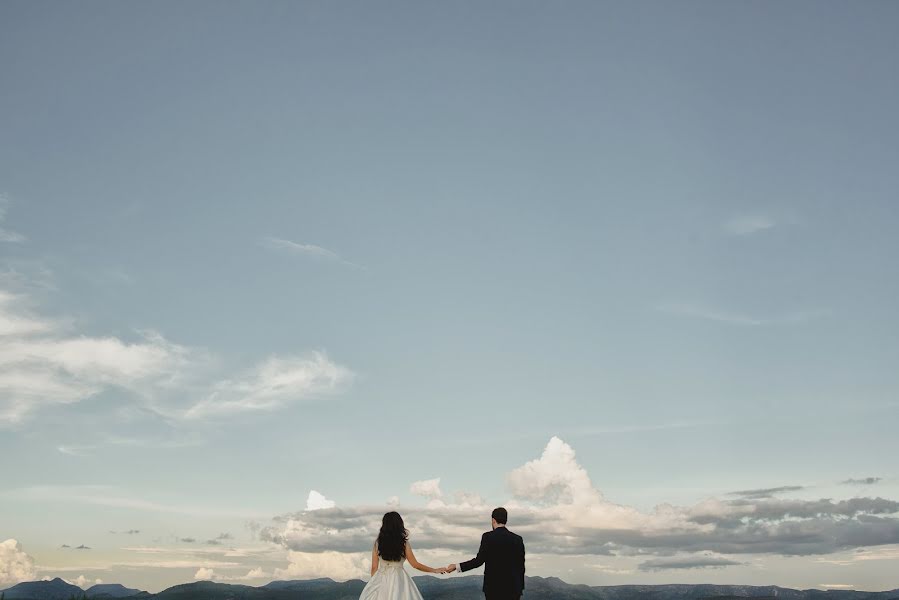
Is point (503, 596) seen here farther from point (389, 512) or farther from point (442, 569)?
point (389, 512)

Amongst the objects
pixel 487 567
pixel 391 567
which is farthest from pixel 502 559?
pixel 391 567

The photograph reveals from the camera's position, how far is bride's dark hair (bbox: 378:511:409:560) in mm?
26328

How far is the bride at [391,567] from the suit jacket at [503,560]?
7.82ft

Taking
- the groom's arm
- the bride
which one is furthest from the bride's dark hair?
the groom's arm

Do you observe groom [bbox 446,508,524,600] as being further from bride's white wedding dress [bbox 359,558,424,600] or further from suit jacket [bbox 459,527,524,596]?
bride's white wedding dress [bbox 359,558,424,600]

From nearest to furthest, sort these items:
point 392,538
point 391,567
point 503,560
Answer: point 392,538 < point 391,567 < point 503,560

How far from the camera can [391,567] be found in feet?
90.5

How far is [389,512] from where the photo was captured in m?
26.1

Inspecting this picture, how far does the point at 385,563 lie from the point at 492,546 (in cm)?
360

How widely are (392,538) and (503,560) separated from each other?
4.03 m

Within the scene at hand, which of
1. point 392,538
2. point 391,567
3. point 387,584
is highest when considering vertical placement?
point 392,538

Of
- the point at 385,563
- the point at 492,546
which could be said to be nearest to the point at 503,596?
the point at 492,546

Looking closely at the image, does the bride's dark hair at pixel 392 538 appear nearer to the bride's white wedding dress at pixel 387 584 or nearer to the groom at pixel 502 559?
the bride's white wedding dress at pixel 387 584

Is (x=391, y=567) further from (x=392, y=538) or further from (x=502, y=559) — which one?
(x=502, y=559)
